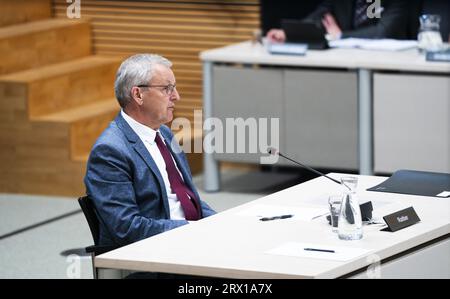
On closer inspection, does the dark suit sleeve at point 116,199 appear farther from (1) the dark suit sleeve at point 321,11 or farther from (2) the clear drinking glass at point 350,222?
(1) the dark suit sleeve at point 321,11

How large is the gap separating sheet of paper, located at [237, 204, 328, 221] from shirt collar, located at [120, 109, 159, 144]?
507 millimetres

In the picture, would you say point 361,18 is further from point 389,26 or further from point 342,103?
point 342,103

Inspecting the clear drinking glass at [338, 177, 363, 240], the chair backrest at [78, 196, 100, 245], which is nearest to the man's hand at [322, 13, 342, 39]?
the chair backrest at [78, 196, 100, 245]

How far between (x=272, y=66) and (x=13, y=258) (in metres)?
2.46

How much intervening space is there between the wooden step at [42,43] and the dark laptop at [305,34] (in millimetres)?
1834

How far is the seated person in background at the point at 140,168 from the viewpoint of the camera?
4.40m

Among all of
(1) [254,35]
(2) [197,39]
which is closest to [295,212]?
(1) [254,35]

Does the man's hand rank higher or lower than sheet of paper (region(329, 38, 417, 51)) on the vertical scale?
higher

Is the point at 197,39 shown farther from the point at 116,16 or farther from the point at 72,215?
the point at 72,215

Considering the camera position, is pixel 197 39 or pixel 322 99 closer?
pixel 322 99

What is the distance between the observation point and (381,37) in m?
8.09

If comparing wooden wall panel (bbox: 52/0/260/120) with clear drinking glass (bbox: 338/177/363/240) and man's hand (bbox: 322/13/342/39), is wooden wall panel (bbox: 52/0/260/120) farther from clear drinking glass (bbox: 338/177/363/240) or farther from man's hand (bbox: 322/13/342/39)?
clear drinking glass (bbox: 338/177/363/240)

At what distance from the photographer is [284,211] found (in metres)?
4.55

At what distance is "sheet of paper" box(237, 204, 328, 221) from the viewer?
14.6ft
